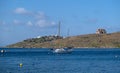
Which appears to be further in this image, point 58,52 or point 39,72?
point 58,52

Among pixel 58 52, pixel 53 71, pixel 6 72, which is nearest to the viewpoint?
pixel 6 72

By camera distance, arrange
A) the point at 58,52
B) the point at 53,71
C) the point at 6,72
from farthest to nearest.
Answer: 1. the point at 58,52
2. the point at 53,71
3. the point at 6,72

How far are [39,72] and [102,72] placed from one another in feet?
38.6

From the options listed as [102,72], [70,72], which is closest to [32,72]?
[70,72]

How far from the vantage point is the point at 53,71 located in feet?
258

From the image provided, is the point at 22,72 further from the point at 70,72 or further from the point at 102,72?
the point at 102,72

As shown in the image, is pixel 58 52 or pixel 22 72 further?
pixel 58 52

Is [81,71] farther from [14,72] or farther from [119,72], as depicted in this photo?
[14,72]

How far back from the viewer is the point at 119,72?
77.1 meters

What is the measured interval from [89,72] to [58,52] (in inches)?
4800

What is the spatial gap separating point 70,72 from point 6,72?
1201 centimetres

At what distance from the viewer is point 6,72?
242 feet

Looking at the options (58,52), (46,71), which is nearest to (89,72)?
(46,71)

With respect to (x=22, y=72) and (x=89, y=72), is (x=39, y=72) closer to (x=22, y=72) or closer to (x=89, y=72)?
(x=22, y=72)
